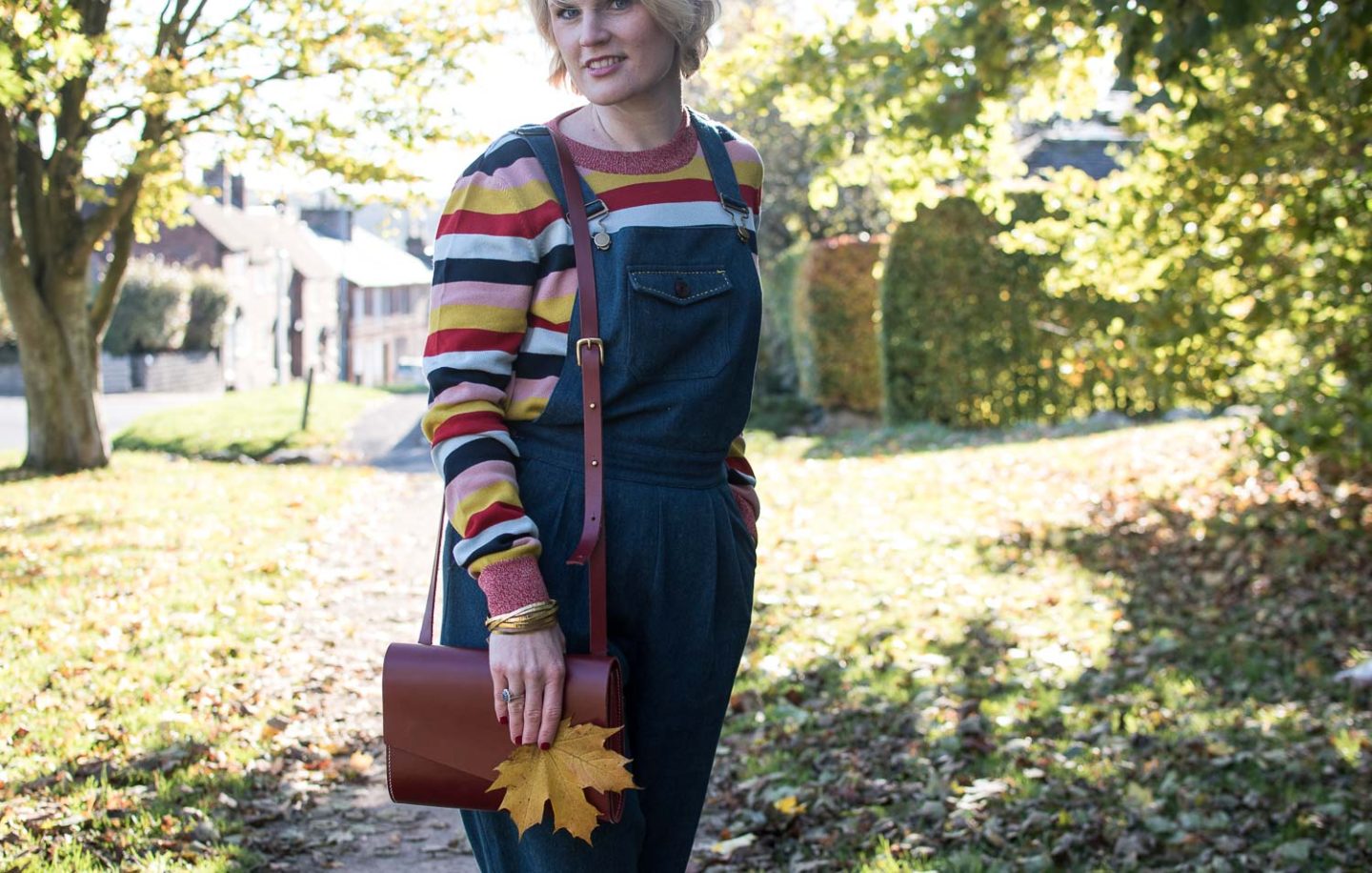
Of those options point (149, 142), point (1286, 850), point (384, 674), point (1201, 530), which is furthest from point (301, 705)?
point (149, 142)

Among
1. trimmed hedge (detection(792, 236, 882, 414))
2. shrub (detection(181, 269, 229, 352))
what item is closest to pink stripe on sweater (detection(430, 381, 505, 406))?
trimmed hedge (detection(792, 236, 882, 414))

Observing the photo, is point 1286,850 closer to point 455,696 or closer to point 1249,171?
point 455,696

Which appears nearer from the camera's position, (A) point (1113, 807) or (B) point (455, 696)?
(B) point (455, 696)

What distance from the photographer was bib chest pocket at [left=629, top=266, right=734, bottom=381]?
7.32 feet

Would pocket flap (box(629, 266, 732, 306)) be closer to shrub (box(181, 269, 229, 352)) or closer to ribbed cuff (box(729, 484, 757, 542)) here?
ribbed cuff (box(729, 484, 757, 542))

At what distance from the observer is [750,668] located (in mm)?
7227

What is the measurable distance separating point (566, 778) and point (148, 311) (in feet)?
155

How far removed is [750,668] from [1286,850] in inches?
Answer: 122

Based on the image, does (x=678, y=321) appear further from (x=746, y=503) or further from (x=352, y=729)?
(x=352, y=729)

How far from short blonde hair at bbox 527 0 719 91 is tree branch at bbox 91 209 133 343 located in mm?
15408

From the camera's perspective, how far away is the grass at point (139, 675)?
4.55 m

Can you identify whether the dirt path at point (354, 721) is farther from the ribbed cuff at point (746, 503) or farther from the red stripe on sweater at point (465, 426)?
the red stripe on sweater at point (465, 426)

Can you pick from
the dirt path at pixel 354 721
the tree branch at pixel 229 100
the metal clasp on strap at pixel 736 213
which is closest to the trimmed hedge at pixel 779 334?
the tree branch at pixel 229 100

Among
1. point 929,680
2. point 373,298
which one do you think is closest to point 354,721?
point 929,680
